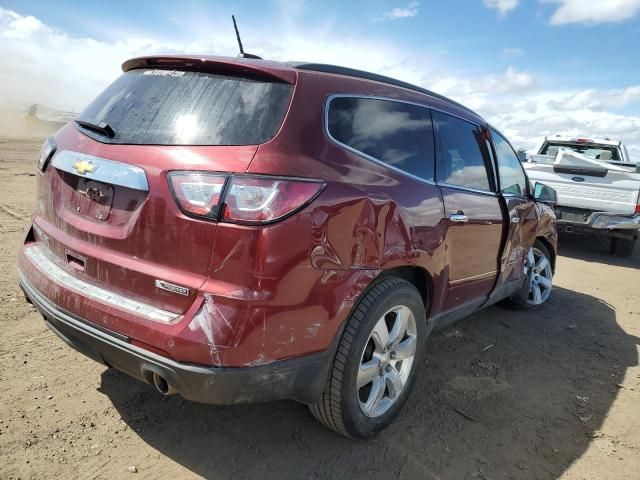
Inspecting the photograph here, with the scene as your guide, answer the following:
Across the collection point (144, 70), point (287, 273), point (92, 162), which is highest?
point (144, 70)

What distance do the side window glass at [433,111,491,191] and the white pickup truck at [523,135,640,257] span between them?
16.5ft

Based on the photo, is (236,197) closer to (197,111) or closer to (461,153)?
(197,111)

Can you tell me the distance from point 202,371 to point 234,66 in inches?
50.8

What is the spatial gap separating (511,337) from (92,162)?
11.8ft

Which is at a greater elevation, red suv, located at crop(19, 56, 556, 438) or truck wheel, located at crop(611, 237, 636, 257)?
red suv, located at crop(19, 56, 556, 438)

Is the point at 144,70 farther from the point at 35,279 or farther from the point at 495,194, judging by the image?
the point at 495,194

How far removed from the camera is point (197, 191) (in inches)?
72.9

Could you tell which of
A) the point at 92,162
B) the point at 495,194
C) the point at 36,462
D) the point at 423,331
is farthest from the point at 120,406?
the point at 495,194

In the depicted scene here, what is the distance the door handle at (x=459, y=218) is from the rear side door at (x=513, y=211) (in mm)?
816

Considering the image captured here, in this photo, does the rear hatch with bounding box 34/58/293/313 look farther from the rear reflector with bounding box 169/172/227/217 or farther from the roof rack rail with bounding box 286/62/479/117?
the roof rack rail with bounding box 286/62/479/117

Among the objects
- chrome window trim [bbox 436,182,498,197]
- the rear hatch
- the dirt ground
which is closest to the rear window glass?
the rear hatch

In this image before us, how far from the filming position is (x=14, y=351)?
302cm

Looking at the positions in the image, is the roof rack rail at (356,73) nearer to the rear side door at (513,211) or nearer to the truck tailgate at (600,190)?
the rear side door at (513,211)

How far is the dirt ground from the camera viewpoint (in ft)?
7.43
